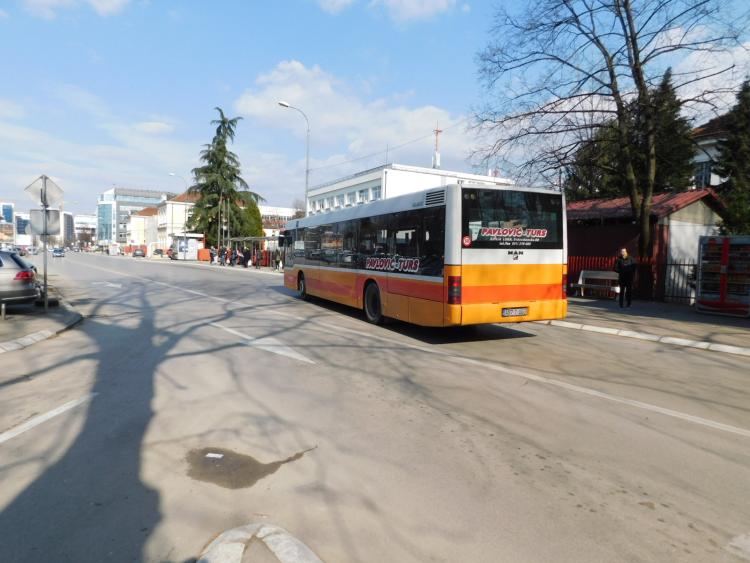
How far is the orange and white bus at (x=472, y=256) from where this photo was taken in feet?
28.3

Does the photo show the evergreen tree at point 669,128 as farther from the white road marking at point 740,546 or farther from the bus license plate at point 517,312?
the white road marking at point 740,546

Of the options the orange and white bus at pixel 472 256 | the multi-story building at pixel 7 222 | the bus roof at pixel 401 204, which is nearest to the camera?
the orange and white bus at pixel 472 256

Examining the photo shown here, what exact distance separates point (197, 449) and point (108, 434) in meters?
1.00

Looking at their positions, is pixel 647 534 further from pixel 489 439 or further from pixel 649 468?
pixel 489 439

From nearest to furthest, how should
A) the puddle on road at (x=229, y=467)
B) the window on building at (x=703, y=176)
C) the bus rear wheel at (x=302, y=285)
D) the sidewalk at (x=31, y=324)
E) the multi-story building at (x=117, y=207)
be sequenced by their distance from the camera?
the puddle on road at (x=229, y=467) < the sidewalk at (x=31, y=324) < the bus rear wheel at (x=302, y=285) < the window on building at (x=703, y=176) < the multi-story building at (x=117, y=207)

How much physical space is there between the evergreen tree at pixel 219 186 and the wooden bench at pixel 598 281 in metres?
47.5

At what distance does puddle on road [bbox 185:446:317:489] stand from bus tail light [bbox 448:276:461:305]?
4.79 meters

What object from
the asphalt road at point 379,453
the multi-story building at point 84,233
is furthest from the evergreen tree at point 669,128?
the multi-story building at point 84,233

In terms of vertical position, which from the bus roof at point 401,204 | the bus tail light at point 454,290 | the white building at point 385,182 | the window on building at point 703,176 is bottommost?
the bus tail light at point 454,290

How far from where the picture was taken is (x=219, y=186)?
59.3 metres

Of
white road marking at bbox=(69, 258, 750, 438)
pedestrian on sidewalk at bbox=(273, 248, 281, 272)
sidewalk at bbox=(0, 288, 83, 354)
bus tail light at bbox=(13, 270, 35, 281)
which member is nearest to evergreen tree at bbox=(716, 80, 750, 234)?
white road marking at bbox=(69, 258, 750, 438)

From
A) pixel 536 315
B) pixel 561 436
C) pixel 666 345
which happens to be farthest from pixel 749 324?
pixel 561 436

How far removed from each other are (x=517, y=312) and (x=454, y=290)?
1.43 metres

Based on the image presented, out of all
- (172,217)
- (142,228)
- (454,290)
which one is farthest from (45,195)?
(142,228)
